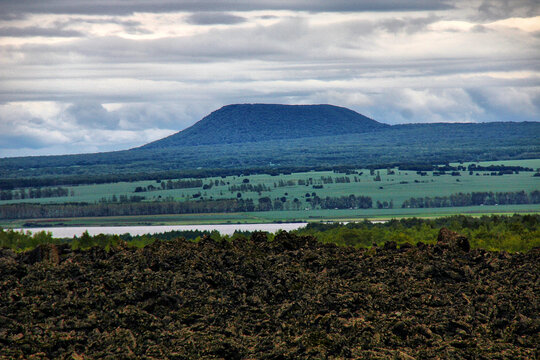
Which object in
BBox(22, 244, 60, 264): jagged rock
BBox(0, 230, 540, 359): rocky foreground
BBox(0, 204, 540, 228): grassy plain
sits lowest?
BBox(0, 204, 540, 228): grassy plain

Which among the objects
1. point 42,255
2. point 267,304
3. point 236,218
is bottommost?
point 236,218

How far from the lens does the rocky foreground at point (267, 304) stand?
2362 cm

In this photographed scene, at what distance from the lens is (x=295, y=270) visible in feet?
101

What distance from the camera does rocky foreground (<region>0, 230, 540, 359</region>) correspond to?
2362 centimetres

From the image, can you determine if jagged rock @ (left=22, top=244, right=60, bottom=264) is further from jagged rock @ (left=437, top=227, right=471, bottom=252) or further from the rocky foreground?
jagged rock @ (left=437, top=227, right=471, bottom=252)

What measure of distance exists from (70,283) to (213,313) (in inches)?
234

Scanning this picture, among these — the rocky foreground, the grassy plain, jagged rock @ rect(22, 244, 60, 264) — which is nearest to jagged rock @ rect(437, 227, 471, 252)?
the rocky foreground

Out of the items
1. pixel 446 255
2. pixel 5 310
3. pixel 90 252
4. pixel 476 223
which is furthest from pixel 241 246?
pixel 476 223

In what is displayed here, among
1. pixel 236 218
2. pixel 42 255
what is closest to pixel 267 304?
pixel 42 255

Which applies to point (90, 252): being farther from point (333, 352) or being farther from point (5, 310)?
point (333, 352)

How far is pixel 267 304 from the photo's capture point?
27.6 m

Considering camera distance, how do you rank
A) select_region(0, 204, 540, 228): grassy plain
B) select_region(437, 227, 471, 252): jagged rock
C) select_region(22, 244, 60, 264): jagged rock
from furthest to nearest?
select_region(0, 204, 540, 228): grassy plain < select_region(437, 227, 471, 252): jagged rock < select_region(22, 244, 60, 264): jagged rock

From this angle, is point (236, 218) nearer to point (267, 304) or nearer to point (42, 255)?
point (42, 255)

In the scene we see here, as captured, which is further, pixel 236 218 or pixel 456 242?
pixel 236 218
